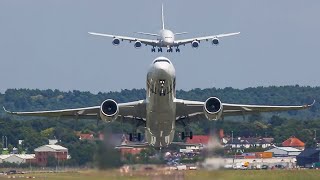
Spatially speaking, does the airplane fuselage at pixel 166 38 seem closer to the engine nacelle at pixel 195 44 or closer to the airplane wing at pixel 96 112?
the engine nacelle at pixel 195 44

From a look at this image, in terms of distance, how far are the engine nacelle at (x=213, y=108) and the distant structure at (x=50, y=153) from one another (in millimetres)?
11213

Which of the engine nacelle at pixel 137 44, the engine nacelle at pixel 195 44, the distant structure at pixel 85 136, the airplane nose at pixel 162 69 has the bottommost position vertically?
the distant structure at pixel 85 136

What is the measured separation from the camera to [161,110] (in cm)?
5609

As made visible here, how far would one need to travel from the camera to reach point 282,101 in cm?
16875

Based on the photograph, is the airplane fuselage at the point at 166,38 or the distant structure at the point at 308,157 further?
the airplane fuselage at the point at 166,38

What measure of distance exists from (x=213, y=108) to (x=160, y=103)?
333 cm

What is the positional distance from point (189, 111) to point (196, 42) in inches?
3371

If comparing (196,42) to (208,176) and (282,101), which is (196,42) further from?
(208,176)

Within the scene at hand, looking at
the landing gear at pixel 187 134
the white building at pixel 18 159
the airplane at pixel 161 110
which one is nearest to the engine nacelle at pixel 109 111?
the airplane at pixel 161 110

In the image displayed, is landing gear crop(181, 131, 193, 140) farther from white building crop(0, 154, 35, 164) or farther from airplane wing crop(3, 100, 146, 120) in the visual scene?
white building crop(0, 154, 35, 164)

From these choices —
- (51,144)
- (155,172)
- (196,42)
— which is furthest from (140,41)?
(155,172)

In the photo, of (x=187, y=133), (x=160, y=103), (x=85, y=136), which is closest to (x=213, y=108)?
(x=160, y=103)

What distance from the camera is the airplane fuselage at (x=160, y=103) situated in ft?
177

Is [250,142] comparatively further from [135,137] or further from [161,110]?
[161,110]
